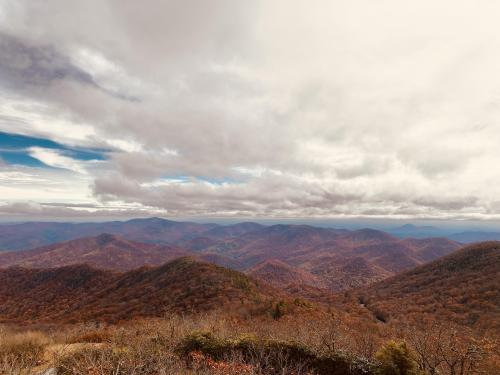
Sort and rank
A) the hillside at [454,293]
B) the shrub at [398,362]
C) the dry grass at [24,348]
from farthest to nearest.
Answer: the hillside at [454,293] < the dry grass at [24,348] < the shrub at [398,362]

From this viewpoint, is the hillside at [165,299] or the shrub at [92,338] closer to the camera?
the shrub at [92,338]

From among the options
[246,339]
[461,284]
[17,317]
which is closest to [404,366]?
[246,339]

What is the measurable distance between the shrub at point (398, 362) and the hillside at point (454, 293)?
8544 centimetres

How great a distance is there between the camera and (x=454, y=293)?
13000 centimetres

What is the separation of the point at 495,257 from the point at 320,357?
19875 cm

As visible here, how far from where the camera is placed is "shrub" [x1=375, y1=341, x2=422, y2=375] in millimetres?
19766

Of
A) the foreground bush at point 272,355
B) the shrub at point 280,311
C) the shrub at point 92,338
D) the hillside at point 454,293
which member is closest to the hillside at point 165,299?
the shrub at point 280,311

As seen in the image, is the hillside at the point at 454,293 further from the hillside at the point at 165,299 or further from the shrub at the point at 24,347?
the shrub at the point at 24,347

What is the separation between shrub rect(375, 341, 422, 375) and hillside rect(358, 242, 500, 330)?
280ft

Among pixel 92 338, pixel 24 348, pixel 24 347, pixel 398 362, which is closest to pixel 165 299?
pixel 92 338

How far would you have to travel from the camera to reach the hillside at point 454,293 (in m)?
99.9

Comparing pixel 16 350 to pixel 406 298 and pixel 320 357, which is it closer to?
pixel 320 357

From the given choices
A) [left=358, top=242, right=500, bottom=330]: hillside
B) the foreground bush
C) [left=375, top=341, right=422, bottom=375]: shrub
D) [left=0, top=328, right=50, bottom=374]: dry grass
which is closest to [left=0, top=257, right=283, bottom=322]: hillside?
[left=358, top=242, right=500, bottom=330]: hillside

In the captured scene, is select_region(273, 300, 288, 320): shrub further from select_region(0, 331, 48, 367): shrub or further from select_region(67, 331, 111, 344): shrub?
select_region(0, 331, 48, 367): shrub
